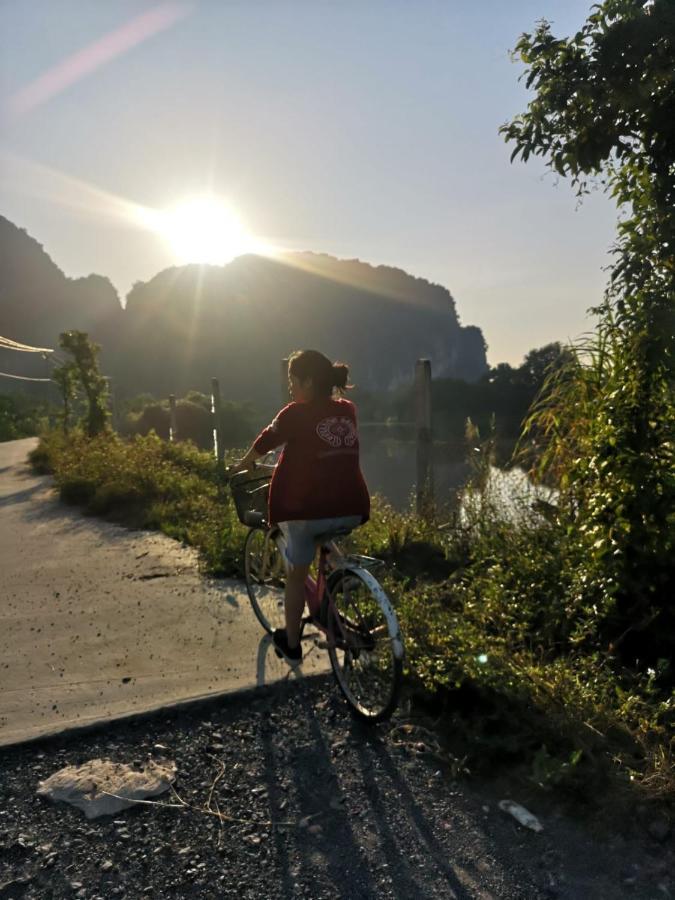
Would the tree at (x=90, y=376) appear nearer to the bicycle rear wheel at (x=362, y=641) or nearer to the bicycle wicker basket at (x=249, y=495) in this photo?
the bicycle wicker basket at (x=249, y=495)

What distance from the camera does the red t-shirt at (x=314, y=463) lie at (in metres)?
3.58

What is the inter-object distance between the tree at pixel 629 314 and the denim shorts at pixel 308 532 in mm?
1551

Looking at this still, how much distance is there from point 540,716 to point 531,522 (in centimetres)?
271

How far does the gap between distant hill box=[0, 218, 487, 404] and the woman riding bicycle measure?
13007 centimetres

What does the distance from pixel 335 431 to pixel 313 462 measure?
0.65 ft

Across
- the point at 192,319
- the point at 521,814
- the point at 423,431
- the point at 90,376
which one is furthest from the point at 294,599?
the point at 192,319

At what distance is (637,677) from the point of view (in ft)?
12.0

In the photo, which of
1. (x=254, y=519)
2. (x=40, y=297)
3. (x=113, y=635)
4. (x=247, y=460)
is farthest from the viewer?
(x=40, y=297)

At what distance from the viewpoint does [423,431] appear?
737cm

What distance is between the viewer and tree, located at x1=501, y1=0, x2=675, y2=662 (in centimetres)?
380

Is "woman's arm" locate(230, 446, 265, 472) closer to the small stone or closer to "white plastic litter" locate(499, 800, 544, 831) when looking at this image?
"white plastic litter" locate(499, 800, 544, 831)

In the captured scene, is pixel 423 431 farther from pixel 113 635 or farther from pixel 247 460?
pixel 113 635

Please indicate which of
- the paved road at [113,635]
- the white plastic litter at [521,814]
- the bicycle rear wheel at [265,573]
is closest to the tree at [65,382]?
the paved road at [113,635]

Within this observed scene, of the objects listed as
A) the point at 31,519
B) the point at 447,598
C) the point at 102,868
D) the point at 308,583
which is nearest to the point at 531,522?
A: the point at 447,598
